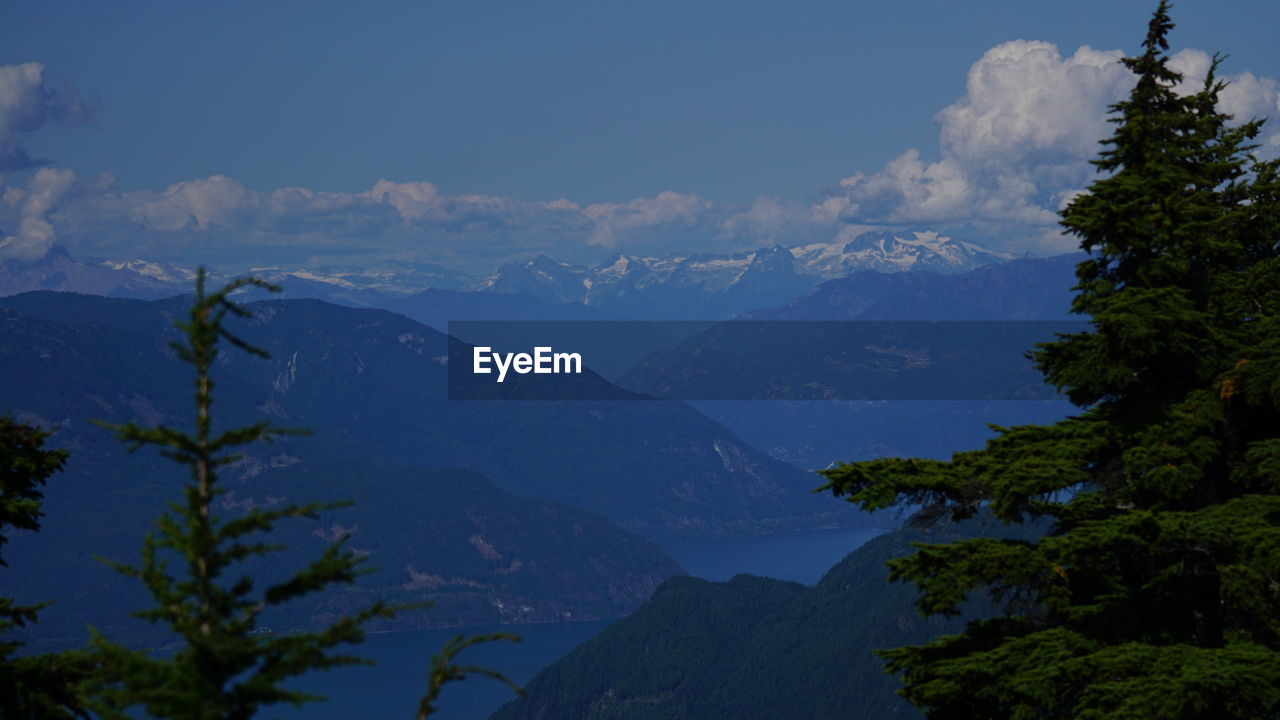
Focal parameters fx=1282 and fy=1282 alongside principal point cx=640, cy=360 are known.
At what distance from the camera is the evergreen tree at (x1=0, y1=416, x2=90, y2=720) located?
19484 millimetres

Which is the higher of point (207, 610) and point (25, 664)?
point (207, 610)

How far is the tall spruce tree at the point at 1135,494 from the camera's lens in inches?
685

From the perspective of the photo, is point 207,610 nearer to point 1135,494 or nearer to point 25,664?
point 25,664

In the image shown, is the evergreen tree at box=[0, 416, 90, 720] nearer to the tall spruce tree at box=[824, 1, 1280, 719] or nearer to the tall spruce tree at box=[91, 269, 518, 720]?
the tall spruce tree at box=[91, 269, 518, 720]

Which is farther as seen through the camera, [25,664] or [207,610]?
[25,664]

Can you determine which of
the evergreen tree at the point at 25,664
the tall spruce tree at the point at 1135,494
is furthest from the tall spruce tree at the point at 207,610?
the tall spruce tree at the point at 1135,494

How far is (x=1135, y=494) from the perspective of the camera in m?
20.3

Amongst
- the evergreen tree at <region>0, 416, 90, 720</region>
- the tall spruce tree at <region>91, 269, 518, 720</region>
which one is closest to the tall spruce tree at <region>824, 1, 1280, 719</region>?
the tall spruce tree at <region>91, 269, 518, 720</region>

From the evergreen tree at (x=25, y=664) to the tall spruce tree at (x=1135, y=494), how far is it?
12456 mm

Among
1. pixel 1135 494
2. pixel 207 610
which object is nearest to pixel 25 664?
pixel 207 610

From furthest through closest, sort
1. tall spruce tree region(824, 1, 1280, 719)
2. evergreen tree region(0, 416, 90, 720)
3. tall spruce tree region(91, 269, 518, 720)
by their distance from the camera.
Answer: evergreen tree region(0, 416, 90, 720), tall spruce tree region(824, 1, 1280, 719), tall spruce tree region(91, 269, 518, 720)

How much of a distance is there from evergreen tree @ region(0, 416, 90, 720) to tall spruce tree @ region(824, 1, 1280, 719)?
1246cm

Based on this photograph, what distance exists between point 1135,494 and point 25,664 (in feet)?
57.6

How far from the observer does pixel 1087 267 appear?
2258cm
